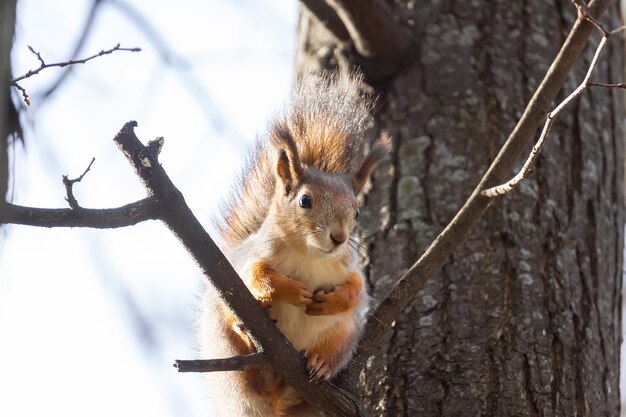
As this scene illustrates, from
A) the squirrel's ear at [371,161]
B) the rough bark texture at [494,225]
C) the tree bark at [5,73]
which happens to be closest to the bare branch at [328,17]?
the rough bark texture at [494,225]

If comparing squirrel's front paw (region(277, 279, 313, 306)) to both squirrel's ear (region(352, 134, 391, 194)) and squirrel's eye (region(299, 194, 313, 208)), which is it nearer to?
squirrel's eye (region(299, 194, 313, 208))

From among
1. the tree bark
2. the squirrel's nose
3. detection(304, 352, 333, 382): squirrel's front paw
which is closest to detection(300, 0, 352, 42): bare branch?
the squirrel's nose

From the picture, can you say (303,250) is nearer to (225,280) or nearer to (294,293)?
(294,293)

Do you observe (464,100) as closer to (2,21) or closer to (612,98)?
(612,98)

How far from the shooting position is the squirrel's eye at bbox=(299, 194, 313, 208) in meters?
2.13

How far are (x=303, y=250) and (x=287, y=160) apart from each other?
9.9 inches

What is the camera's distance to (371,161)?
229 centimetres

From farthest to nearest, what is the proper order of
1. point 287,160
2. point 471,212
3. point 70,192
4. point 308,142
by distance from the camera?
point 308,142
point 287,160
point 471,212
point 70,192

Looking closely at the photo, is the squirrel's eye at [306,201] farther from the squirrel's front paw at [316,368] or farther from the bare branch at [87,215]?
the bare branch at [87,215]

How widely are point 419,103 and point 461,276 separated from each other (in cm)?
57

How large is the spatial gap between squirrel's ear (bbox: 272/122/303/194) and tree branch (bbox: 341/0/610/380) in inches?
15.9

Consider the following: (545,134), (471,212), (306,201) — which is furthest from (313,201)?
(545,134)

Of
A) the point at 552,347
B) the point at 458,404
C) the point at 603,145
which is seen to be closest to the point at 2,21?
the point at 458,404

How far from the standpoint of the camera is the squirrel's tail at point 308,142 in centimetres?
227
